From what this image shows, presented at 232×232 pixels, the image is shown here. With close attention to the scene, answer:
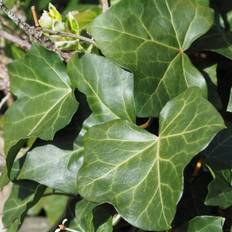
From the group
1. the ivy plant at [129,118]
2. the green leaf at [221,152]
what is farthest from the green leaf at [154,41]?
the green leaf at [221,152]

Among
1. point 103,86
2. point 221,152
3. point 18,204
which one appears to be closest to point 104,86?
point 103,86

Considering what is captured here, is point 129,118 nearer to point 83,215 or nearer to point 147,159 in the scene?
point 147,159

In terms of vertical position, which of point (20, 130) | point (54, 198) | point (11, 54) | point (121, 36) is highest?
point (121, 36)

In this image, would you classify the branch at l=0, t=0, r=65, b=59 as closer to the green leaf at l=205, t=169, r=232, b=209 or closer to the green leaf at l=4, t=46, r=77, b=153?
the green leaf at l=4, t=46, r=77, b=153

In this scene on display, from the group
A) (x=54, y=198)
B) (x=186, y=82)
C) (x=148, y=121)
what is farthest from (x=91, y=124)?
(x=54, y=198)

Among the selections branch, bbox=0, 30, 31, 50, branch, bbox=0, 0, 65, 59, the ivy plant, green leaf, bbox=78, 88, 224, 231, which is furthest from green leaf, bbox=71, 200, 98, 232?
branch, bbox=0, 30, 31, 50

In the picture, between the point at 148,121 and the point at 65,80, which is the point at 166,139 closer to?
the point at 148,121

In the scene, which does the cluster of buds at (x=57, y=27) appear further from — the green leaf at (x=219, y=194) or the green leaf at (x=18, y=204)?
the green leaf at (x=219, y=194)
